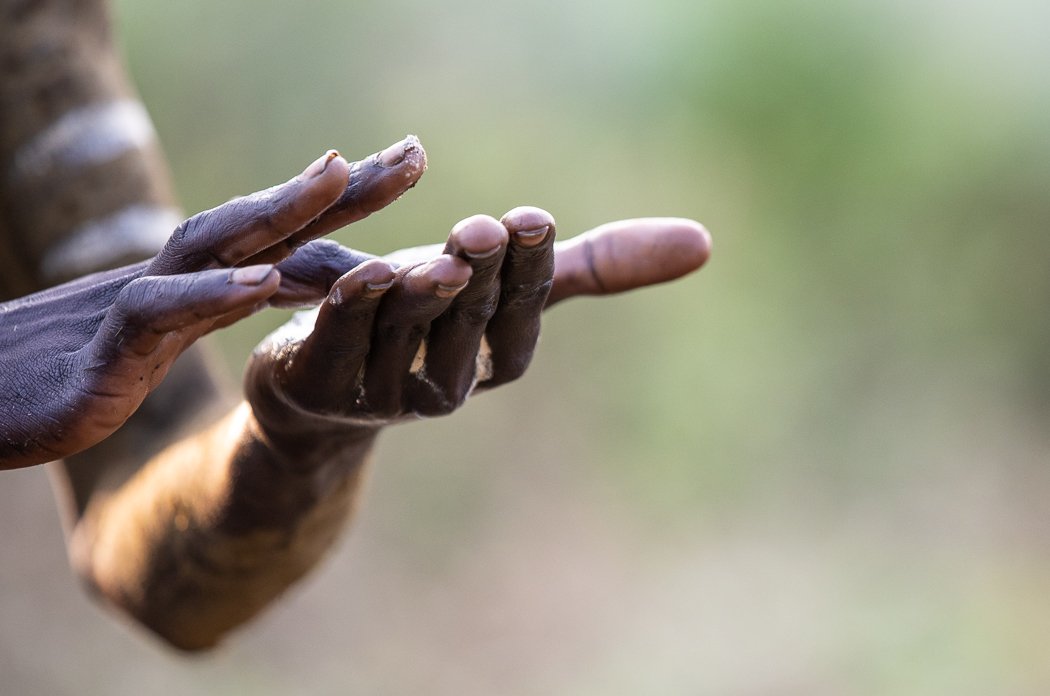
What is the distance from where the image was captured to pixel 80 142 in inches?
50.8

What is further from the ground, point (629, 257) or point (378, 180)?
point (378, 180)

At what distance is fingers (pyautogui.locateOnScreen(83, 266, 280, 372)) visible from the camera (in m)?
0.62

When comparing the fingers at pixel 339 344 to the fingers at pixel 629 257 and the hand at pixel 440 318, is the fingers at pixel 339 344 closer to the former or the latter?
the hand at pixel 440 318

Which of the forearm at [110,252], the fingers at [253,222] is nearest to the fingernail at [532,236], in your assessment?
the fingers at [253,222]

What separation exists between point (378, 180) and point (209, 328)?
0.16 metres

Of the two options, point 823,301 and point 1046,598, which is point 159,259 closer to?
point 1046,598

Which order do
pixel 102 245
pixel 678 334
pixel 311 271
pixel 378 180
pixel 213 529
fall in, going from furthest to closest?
1. pixel 678 334
2. pixel 102 245
3. pixel 213 529
4. pixel 311 271
5. pixel 378 180

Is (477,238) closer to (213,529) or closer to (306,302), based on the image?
(306,302)

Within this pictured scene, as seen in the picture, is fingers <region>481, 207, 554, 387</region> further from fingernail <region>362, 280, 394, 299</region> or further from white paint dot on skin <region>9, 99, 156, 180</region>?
white paint dot on skin <region>9, 99, 156, 180</region>

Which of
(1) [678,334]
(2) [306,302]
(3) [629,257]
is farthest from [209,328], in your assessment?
(1) [678,334]

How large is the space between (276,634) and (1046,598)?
241 centimetres

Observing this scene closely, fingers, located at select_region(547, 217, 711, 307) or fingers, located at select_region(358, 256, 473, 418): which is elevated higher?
fingers, located at select_region(358, 256, 473, 418)

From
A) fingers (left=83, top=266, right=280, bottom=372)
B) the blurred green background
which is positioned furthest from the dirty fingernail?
the blurred green background

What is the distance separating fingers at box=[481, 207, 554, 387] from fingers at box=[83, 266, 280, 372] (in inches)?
6.6
